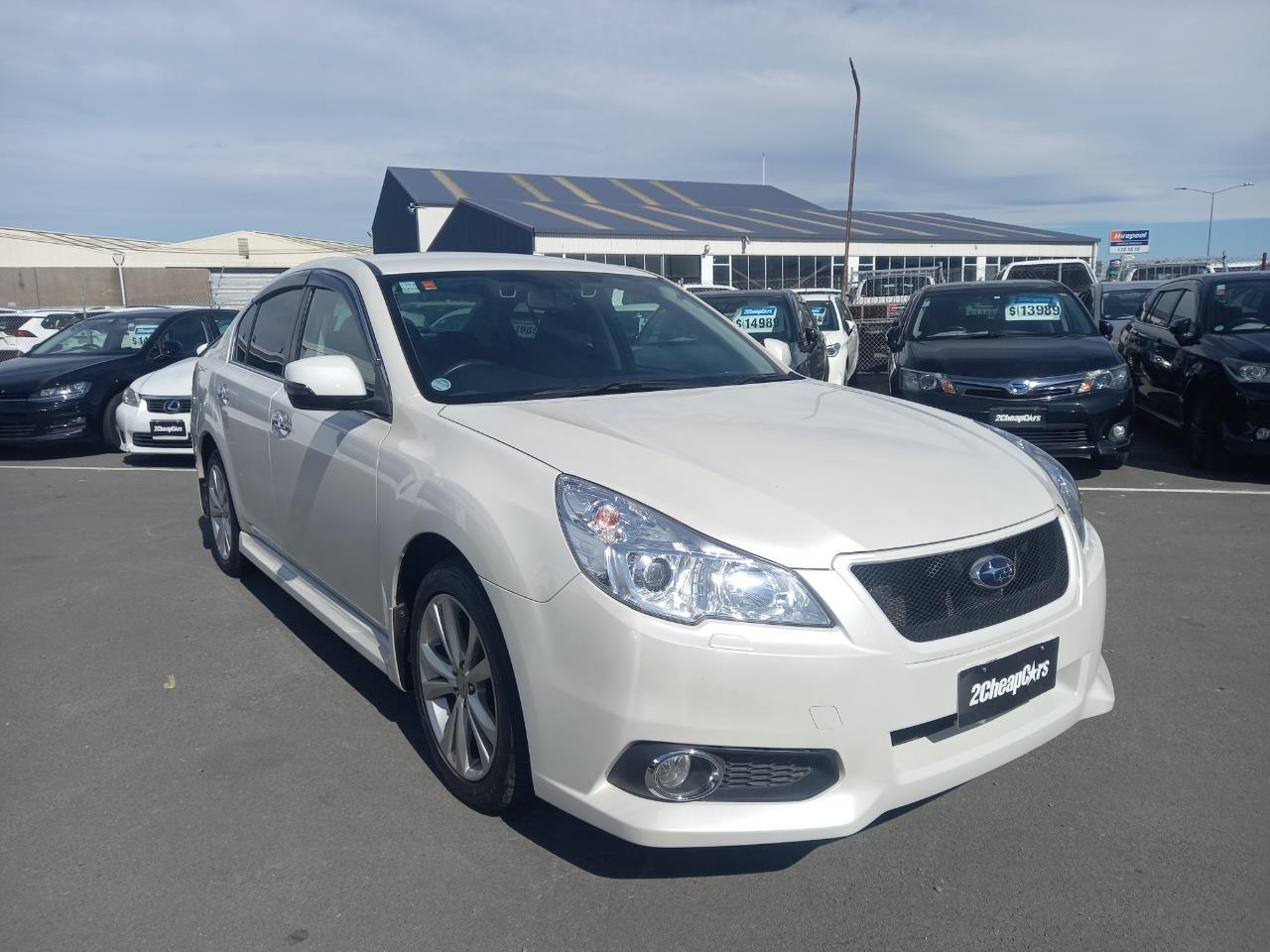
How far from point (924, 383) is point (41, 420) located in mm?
8650

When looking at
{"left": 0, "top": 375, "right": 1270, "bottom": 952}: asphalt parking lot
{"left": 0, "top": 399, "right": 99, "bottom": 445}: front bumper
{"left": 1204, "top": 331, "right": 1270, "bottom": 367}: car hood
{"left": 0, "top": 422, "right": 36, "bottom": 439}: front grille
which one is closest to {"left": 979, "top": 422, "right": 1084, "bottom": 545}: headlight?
{"left": 0, "top": 375, "right": 1270, "bottom": 952}: asphalt parking lot

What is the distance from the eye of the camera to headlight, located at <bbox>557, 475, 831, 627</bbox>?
248cm

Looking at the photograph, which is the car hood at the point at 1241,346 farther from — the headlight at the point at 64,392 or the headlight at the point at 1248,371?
the headlight at the point at 64,392

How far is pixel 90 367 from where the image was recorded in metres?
10.9

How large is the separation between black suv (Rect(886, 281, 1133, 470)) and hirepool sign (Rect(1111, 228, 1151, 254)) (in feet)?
274

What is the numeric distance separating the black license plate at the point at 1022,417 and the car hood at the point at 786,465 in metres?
4.61

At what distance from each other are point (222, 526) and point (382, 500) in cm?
272

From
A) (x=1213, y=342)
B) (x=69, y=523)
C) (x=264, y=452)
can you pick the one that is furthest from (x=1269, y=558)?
(x=69, y=523)

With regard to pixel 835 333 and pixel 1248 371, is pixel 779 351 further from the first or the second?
pixel 835 333

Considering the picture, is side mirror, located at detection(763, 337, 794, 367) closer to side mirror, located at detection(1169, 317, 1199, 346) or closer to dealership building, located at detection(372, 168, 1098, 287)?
side mirror, located at detection(1169, 317, 1199, 346)

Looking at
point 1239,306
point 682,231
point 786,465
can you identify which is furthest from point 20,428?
point 682,231

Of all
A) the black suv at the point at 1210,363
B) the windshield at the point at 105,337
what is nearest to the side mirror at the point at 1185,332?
the black suv at the point at 1210,363

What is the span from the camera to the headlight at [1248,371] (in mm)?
8039

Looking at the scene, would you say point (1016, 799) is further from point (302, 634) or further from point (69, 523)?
point (69, 523)
